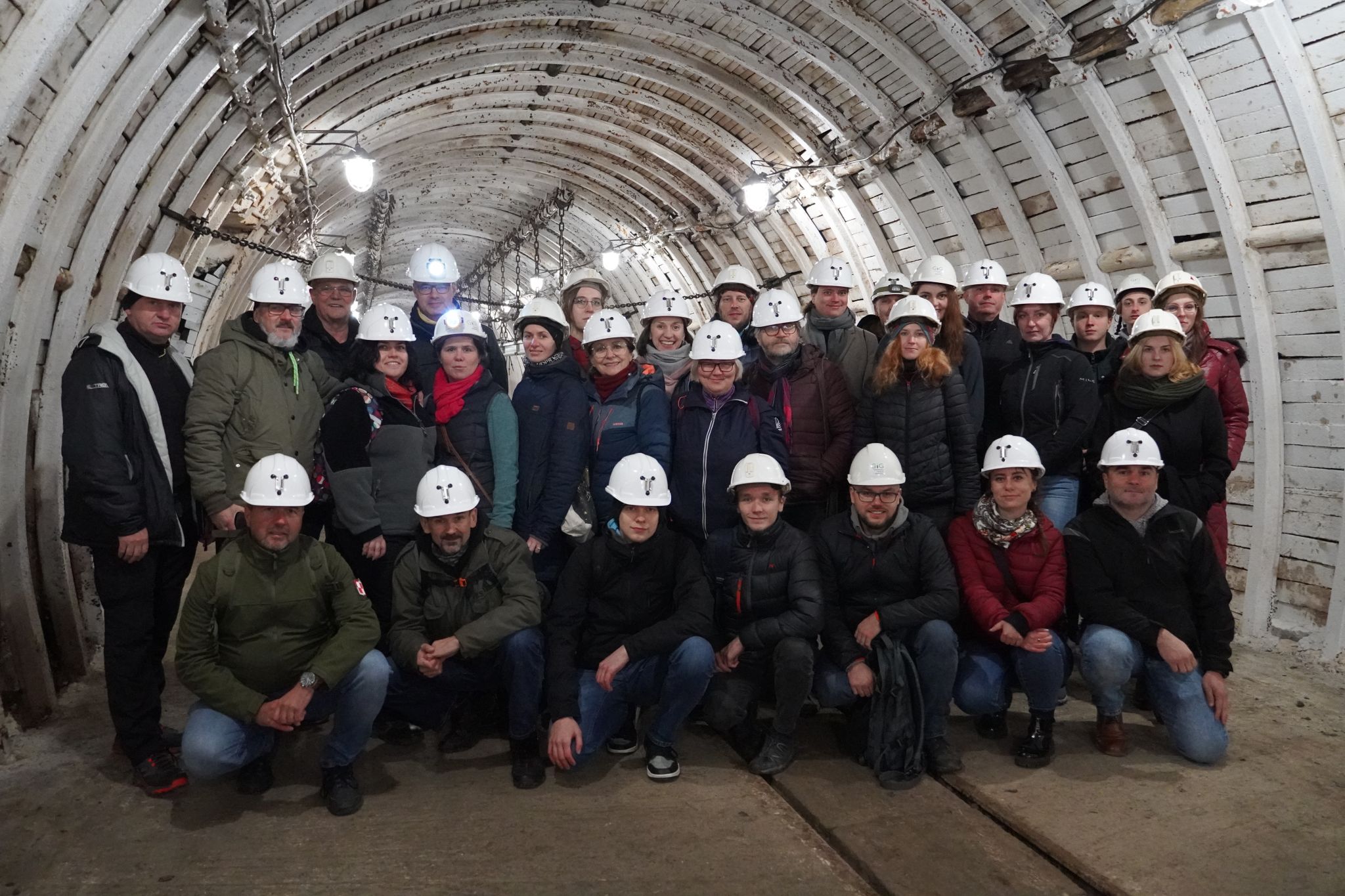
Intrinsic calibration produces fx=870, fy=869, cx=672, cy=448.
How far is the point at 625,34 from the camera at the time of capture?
8.98m

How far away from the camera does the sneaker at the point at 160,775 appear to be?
3691 mm

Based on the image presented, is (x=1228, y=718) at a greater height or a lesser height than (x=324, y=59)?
lesser

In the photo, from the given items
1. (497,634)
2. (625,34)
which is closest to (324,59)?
(625,34)

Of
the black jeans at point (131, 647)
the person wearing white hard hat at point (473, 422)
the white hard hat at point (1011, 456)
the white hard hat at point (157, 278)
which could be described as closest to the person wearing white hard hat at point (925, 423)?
the white hard hat at point (1011, 456)

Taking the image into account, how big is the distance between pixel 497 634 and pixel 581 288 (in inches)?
92.4

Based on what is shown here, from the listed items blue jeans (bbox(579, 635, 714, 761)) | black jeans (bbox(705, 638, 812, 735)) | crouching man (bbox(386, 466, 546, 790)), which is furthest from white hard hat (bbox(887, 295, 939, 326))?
crouching man (bbox(386, 466, 546, 790))

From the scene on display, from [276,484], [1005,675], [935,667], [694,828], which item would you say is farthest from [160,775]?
[1005,675]

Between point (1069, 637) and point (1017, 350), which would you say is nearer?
point (1069, 637)

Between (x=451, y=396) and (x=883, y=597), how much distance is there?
7.77ft

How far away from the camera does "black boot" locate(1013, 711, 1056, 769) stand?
4.10 m

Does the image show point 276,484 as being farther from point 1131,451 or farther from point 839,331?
point 1131,451

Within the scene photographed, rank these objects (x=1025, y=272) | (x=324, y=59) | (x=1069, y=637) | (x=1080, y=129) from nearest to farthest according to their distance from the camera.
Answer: (x=1069, y=637), (x=1080, y=129), (x=324, y=59), (x=1025, y=272)

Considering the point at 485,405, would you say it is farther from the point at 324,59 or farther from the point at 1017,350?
the point at 324,59

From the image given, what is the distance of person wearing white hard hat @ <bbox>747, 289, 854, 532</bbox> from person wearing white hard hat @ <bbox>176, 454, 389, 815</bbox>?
225cm
